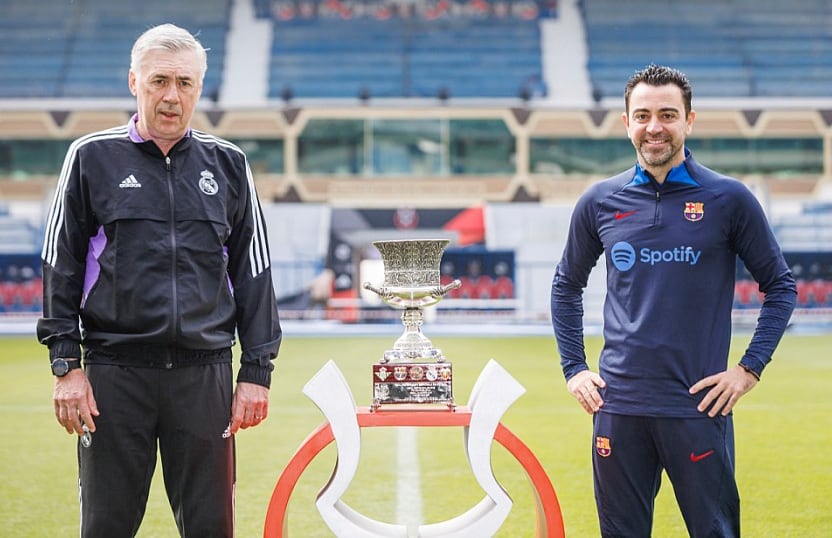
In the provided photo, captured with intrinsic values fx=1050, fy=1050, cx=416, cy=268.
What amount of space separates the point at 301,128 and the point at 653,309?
23091mm

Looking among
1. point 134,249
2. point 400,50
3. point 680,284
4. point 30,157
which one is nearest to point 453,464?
point 680,284

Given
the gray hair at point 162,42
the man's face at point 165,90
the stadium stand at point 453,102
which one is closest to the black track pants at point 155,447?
the man's face at point 165,90

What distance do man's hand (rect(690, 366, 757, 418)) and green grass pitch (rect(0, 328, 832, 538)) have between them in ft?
5.69

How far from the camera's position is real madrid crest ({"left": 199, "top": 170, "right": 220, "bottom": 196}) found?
274cm

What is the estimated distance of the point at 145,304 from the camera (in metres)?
2.66

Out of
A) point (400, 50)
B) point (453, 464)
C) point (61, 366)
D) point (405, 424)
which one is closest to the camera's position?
point (61, 366)

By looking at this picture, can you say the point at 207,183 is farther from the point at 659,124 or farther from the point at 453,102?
the point at 453,102

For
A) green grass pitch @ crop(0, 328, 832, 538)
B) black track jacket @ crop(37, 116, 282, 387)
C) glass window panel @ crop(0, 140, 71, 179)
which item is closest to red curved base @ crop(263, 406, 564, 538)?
black track jacket @ crop(37, 116, 282, 387)

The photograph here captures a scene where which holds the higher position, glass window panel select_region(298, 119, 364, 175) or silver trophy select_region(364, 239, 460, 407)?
glass window panel select_region(298, 119, 364, 175)

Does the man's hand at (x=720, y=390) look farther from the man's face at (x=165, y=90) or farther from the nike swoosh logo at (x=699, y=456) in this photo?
the man's face at (x=165, y=90)

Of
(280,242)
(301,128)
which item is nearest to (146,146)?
(280,242)

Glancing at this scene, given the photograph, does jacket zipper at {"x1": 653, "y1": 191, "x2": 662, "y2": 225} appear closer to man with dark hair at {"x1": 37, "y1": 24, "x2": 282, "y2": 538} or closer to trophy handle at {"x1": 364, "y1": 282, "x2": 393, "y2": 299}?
trophy handle at {"x1": 364, "y1": 282, "x2": 393, "y2": 299}

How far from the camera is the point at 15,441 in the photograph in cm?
663

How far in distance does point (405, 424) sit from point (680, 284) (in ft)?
2.94
